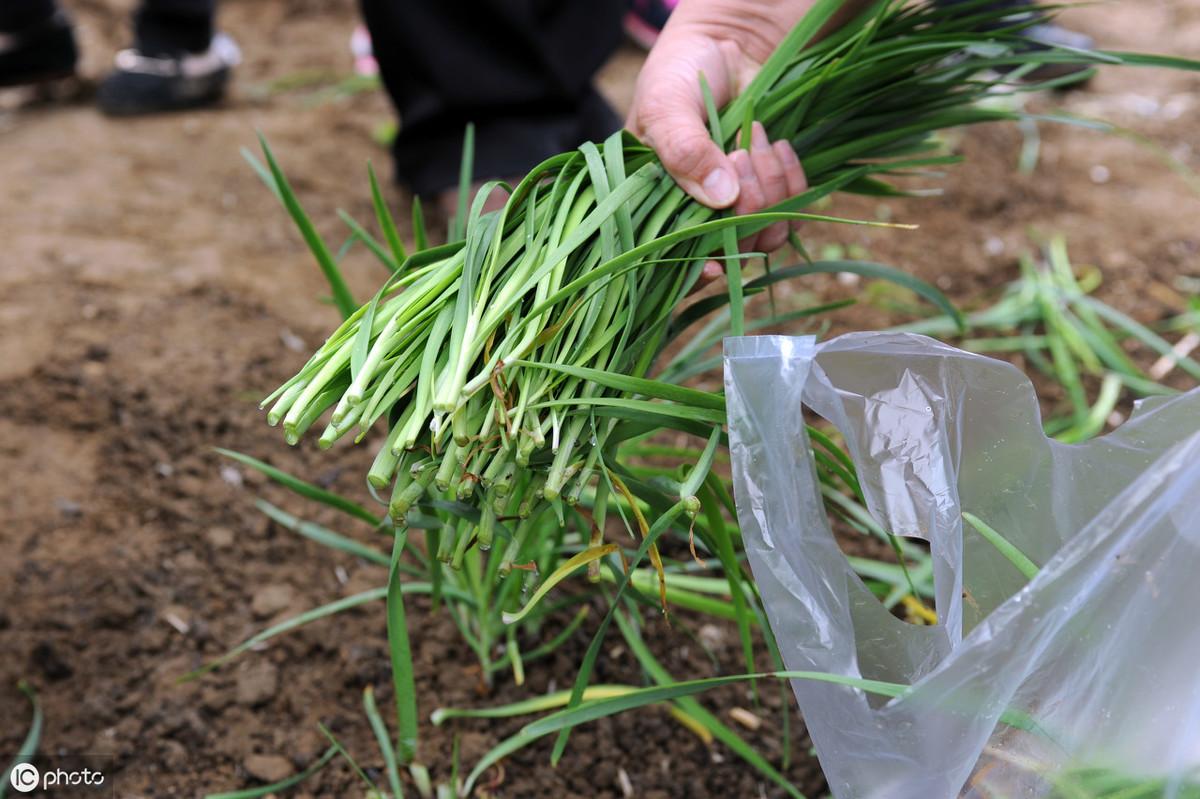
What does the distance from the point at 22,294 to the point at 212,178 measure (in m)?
0.57

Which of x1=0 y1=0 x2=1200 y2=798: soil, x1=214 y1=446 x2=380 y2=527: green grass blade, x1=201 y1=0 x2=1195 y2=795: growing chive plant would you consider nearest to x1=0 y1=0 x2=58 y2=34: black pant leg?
x1=0 y1=0 x2=1200 y2=798: soil

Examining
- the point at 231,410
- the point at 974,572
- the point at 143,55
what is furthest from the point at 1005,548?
the point at 143,55

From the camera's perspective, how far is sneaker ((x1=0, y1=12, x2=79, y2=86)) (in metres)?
2.38

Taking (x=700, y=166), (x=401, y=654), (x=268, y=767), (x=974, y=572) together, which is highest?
(x=700, y=166)

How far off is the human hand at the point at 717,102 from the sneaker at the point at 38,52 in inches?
75.6

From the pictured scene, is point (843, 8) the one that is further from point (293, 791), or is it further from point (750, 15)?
point (293, 791)

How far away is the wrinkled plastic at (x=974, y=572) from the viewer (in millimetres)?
670

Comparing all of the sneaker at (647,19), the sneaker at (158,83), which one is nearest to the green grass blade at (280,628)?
the sneaker at (158,83)

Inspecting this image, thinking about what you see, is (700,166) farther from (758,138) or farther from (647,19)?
(647,19)

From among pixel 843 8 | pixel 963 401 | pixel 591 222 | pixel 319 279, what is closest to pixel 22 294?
pixel 319 279

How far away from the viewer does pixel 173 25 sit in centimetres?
247

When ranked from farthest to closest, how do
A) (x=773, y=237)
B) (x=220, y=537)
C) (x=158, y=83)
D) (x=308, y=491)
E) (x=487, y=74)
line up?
(x=158, y=83)
(x=487, y=74)
(x=220, y=537)
(x=773, y=237)
(x=308, y=491)

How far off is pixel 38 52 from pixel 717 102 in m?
2.03

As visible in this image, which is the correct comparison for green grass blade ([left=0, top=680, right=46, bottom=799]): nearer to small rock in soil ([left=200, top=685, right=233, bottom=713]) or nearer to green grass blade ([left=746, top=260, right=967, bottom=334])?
small rock in soil ([left=200, top=685, right=233, bottom=713])
